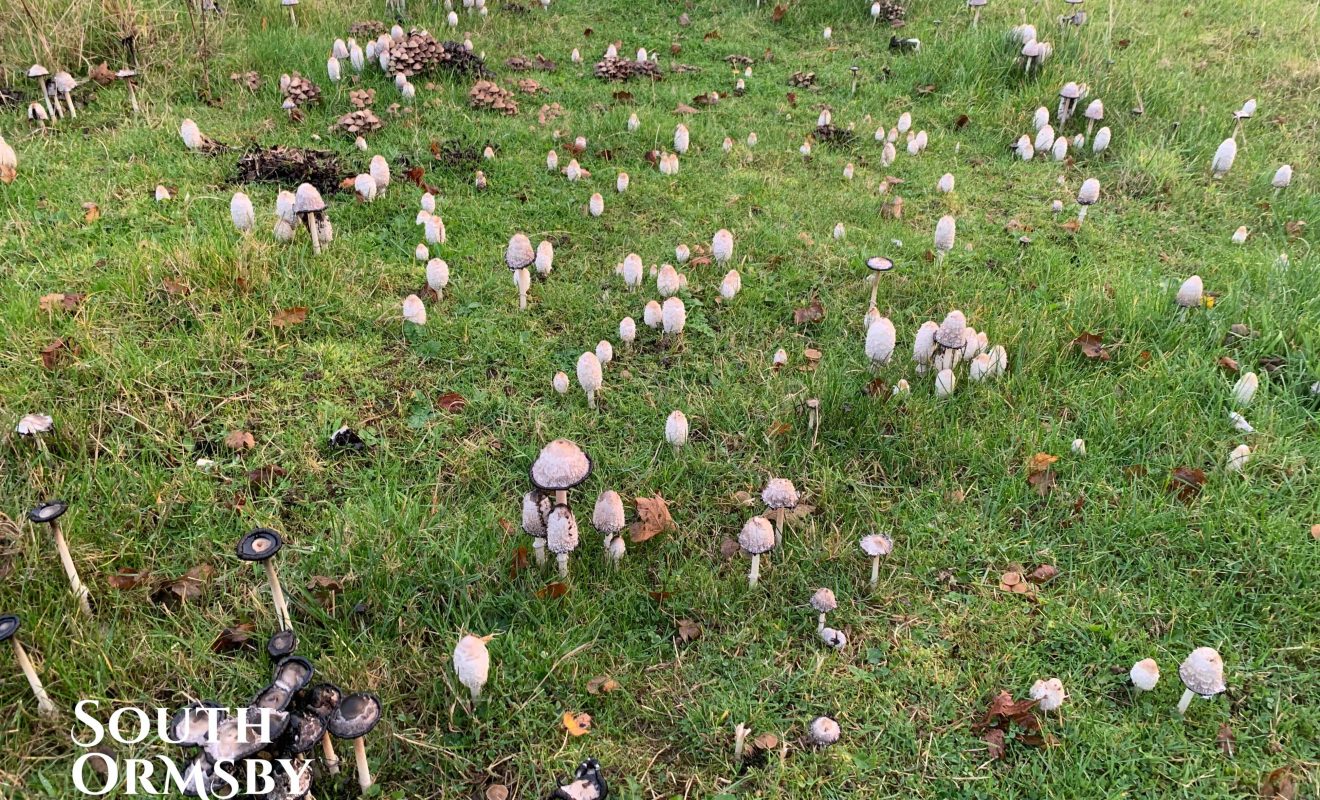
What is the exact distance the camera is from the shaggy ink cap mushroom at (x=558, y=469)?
8.68 feet

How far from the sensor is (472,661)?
2391mm

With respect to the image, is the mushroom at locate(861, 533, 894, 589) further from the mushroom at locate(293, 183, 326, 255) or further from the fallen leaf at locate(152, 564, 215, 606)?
the mushroom at locate(293, 183, 326, 255)

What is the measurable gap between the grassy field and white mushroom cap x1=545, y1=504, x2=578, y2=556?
7.5 inches

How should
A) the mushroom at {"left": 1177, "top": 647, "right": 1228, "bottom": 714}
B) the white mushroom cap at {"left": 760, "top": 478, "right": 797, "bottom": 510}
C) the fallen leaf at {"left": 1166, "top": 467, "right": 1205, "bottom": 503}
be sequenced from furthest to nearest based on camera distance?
the fallen leaf at {"left": 1166, "top": 467, "right": 1205, "bottom": 503}
the white mushroom cap at {"left": 760, "top": 478, "right": 797, "bottom": 510}
the mushroom at {"left": 1177, "top": 647, "right": 1228, "bottom": 714}

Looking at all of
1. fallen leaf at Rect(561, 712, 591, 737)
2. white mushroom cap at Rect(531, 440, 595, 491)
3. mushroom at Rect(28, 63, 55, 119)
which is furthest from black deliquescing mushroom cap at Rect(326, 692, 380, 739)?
mushroom at Rect(28, 63, 55, 119)

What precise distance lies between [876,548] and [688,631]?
2.33 ft

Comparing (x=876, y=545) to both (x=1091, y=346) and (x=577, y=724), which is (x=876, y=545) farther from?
(x=1091, y=346)

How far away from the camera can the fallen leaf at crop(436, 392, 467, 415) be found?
11.9 feet

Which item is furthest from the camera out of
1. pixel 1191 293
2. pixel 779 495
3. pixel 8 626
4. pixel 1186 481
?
pixel 1191 293

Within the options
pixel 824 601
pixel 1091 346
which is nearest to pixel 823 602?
pixel 824 601

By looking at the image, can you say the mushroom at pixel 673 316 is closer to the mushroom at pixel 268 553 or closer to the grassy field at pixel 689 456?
the grassy field at pixel 689 456

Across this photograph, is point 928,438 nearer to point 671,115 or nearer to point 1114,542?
point 1114,542

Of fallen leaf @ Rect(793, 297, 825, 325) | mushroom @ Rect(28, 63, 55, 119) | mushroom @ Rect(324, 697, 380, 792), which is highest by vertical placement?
mushroom @ Rect(28, 63, 55, 119)

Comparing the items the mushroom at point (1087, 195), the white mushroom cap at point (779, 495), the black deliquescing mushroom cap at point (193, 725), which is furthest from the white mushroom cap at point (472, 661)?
the mushroom at point (1087, 195)
